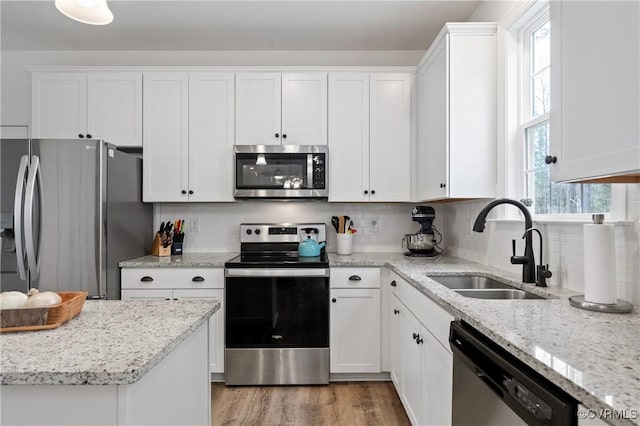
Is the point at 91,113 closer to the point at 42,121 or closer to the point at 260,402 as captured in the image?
the point at 42,121

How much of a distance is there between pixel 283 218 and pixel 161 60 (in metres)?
1.80

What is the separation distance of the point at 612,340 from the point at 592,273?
0.38 meters

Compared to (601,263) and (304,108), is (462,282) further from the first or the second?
(304,108)

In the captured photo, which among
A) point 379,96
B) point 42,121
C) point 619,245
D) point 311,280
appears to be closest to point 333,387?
point 311,280

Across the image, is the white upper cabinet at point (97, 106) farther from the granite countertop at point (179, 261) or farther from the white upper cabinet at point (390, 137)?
the white upper cabinet at point (390, 137)

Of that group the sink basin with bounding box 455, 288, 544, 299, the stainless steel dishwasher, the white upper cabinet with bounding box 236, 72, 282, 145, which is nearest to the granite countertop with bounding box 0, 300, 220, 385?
the stainless steel dishwasher

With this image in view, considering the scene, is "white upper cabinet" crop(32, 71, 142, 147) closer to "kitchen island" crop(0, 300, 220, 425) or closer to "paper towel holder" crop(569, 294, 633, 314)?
"kitchen island" crop(0, 300, 220, 425)

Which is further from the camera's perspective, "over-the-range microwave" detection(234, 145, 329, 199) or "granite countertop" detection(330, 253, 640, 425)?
"over-the-range microwave" detection(234, 145, 329, 199)

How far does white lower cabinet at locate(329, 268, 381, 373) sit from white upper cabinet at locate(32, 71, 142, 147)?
2010 mm

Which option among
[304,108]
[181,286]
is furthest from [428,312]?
[304,108]

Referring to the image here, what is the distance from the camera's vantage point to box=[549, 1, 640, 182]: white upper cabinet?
37.4 inches

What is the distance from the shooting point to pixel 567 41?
1210 mm

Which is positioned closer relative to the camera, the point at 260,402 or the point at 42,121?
the point at 260,402

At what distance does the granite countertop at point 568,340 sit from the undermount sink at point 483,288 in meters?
0.04
